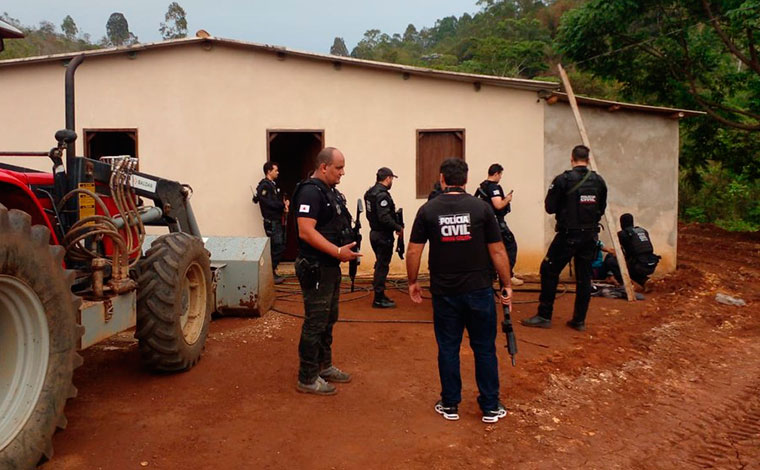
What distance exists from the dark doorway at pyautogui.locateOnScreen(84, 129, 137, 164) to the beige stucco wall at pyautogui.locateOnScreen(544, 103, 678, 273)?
6683 millimetres

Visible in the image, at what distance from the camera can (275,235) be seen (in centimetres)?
996

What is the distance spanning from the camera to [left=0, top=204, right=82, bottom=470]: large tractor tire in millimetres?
3309

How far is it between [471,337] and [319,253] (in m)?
1.26

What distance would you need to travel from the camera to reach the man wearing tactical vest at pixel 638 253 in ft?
30.0

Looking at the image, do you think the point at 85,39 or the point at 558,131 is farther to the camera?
the point at 85,39

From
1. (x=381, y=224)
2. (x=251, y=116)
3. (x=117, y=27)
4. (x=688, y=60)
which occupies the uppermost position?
(x=117, y=27)

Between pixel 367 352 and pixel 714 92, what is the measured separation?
10794mm

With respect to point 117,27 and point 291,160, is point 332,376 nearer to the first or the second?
point 291,160

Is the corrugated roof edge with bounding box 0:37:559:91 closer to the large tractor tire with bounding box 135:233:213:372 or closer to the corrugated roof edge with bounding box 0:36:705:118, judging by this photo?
the corrugated roof edge with bounding box 0:36:705:118

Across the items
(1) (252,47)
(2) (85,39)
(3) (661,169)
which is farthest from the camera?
(2) (85,39)

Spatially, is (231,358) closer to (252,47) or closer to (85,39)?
(252,47)

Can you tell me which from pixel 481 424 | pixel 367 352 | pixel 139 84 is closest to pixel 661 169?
pixel 367 352

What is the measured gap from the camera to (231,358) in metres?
5.87

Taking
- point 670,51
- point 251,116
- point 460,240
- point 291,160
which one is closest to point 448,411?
point 460,240
